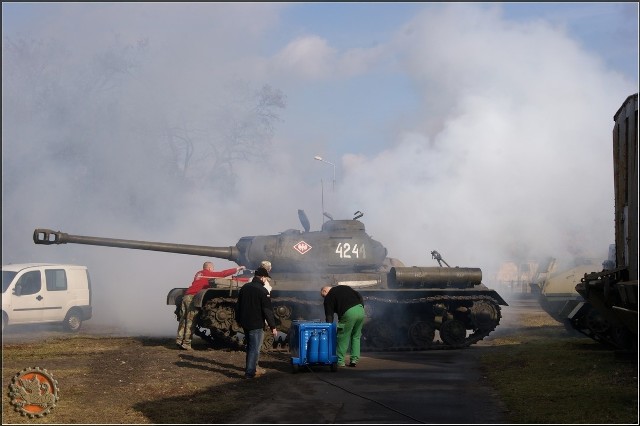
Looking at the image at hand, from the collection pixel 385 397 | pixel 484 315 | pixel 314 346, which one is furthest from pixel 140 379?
pixel 484 315

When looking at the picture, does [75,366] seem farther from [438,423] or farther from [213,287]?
[438,423]

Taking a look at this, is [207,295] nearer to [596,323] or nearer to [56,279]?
[56,279]

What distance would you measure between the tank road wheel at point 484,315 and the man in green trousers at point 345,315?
5.40 meters

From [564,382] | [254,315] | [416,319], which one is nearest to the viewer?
[564,382]

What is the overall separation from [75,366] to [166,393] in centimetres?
309

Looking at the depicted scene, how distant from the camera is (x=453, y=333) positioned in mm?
21031

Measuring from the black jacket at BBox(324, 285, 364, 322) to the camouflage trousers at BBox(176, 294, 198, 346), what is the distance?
372 cm

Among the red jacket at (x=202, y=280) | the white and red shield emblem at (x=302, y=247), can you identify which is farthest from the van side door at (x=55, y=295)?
the white and red shield emblem at (x=302, y=247)

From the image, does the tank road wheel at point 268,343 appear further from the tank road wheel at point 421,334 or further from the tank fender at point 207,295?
the tank road wheel at point 421,334

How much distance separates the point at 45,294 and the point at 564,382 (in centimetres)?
1508

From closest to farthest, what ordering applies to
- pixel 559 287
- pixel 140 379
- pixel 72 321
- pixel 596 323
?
pixel 140 379 → pixel 596 323 → pixel 72 321 → pixel 559 287

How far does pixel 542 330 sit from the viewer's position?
24297 mm

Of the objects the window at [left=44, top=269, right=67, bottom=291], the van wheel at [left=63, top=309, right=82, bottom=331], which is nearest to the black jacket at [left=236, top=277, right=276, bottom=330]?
the window at [left=44, top=269, right=67, bottom=291]

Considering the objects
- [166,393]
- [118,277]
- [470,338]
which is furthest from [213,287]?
[118,277]
